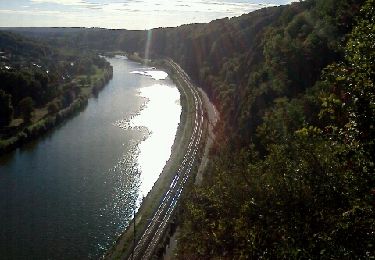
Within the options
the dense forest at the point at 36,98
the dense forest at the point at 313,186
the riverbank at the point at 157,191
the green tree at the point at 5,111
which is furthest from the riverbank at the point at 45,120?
the dense forest at the point at 313,186

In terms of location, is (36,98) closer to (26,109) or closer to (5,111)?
(26,109)

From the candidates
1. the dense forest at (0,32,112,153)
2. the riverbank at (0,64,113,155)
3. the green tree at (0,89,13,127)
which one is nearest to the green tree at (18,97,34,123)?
the dense forest at (0,32,112,153)

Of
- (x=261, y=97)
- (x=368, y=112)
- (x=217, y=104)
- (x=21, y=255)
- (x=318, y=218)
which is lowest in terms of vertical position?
(x=21, y=255)

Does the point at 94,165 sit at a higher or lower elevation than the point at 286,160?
lower

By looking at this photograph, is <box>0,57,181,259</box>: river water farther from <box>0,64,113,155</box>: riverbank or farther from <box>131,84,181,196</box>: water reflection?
<box>0,64,113,155</box>: riverbank

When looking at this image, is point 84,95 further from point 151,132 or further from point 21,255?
point 21,255

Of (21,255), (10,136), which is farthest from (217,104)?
(21,255)
